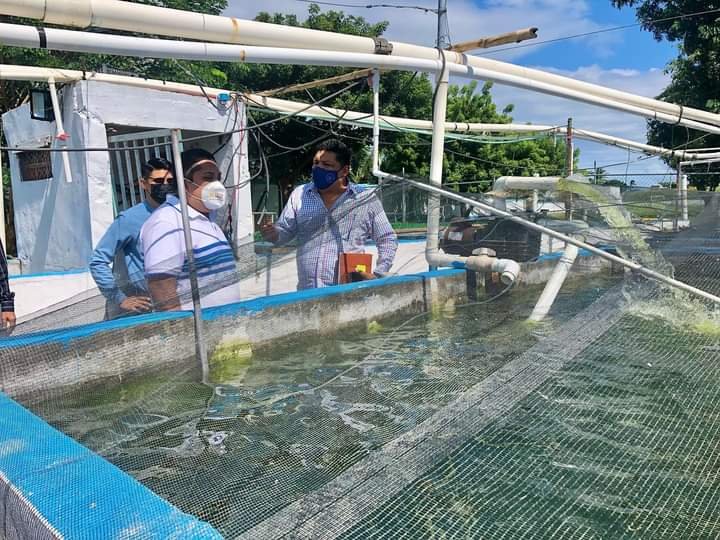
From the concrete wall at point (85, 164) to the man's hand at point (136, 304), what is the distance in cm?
328

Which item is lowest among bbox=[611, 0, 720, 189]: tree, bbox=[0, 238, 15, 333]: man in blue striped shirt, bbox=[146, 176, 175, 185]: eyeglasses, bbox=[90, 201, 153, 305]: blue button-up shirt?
bbox=[0, 238, 15, 333]: man in blue striped shirt

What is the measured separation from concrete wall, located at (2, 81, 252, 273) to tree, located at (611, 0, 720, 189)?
12.6m

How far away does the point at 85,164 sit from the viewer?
22.0 ft

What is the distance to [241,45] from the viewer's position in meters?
3.98

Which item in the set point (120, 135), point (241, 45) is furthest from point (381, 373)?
point (120, 135)

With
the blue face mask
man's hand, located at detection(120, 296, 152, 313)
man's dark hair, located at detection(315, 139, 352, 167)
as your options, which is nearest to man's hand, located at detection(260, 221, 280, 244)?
the blue face mask

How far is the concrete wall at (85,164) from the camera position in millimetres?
6758

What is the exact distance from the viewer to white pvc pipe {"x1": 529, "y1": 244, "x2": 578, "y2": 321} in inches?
154

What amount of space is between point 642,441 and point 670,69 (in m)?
18.0

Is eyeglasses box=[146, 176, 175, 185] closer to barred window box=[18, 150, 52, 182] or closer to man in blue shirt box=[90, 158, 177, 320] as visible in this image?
man in blue shirt box=[90, 158, 177, 320]

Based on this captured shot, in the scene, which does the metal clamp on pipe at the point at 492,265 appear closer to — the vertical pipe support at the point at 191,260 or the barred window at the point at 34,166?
the vertical pipe support at the point at 191,260

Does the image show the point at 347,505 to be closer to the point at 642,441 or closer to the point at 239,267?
the point at 642,441

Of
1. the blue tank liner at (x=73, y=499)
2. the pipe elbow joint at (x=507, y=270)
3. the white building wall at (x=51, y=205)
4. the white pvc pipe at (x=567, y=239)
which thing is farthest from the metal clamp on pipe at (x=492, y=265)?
the white building wall at (x=51, y=205)

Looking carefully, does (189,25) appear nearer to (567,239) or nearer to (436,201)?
(436,201)
